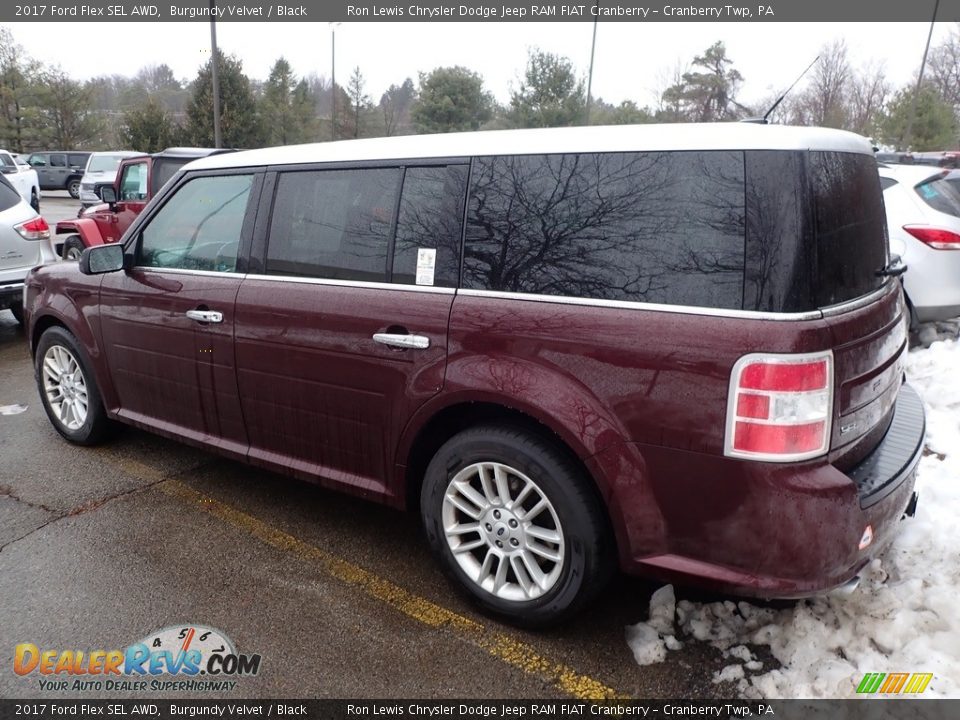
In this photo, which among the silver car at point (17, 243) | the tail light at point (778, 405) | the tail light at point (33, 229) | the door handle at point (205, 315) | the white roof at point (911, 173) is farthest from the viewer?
the tail light at point (33, 229)

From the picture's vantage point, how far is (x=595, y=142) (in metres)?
2.48

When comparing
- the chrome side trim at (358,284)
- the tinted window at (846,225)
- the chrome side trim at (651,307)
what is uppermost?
the tinted window at (846,225)

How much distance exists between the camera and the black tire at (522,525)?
2510mm

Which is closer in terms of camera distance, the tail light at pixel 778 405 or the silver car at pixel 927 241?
the tail light at pixel 778 405

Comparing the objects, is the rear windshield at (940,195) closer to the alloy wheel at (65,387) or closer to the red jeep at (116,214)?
the alloy wheel at (65,387)

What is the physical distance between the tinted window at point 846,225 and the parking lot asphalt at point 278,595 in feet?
4.74

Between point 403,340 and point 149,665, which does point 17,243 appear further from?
point 403,340

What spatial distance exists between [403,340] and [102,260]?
7.15 feet

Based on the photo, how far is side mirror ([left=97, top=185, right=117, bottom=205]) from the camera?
31.8ft

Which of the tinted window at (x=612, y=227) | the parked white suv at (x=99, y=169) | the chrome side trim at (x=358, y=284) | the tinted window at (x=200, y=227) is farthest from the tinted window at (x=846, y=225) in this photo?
the parked white suv at (x=99, y=169)

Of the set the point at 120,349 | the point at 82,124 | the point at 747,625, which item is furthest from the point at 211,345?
the point at 82,124

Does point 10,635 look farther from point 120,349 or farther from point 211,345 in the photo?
point 120,349

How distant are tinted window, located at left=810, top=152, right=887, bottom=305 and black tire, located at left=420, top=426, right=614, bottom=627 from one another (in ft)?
3.45

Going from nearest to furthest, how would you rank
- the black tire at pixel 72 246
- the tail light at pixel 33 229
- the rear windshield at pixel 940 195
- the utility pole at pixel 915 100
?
the rear windshield at pixel 940 195
the tail light at pixel 33 229
the black tire at pixel 72 246
the utility pole at pixel 915 100
